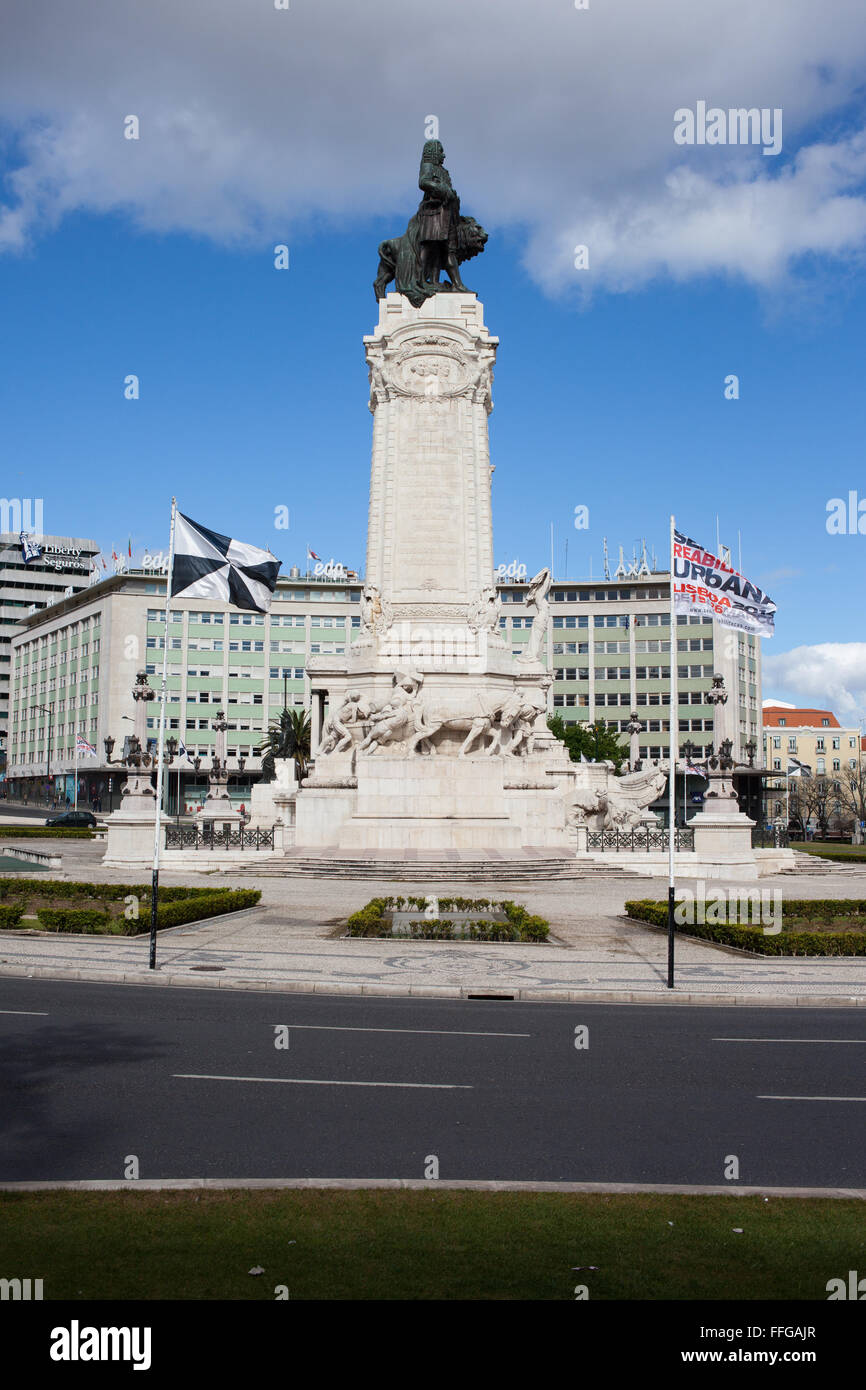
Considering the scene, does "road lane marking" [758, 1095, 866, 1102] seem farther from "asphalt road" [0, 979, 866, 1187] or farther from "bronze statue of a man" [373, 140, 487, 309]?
"bronze statue of a man" [373, 140, 487, 309]

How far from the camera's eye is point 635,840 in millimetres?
42000

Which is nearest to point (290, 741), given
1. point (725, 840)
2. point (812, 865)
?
point (812, 865)

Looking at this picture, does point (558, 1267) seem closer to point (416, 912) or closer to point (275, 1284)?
point (275, 1284)

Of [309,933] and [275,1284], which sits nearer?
[275,1284]

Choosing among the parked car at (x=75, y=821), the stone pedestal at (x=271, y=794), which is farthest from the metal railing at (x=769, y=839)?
the parked car at (x=75, y=821)

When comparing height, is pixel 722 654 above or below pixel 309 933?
above

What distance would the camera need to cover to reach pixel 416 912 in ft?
86.5

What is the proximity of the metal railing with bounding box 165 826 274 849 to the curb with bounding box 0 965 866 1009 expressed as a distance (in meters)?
23.8

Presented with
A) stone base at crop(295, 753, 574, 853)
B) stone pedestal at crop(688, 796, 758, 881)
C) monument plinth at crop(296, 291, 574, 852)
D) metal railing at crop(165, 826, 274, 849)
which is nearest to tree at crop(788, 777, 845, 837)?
monument plinth at crop(296, 291, 574, 852)

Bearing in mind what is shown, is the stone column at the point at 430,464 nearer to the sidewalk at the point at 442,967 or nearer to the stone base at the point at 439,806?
the stone base at the point at 439,806

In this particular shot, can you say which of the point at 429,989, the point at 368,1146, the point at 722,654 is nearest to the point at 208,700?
the point at 722,654

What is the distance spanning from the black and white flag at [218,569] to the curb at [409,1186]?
62.1 ft

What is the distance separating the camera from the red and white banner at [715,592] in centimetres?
2353
